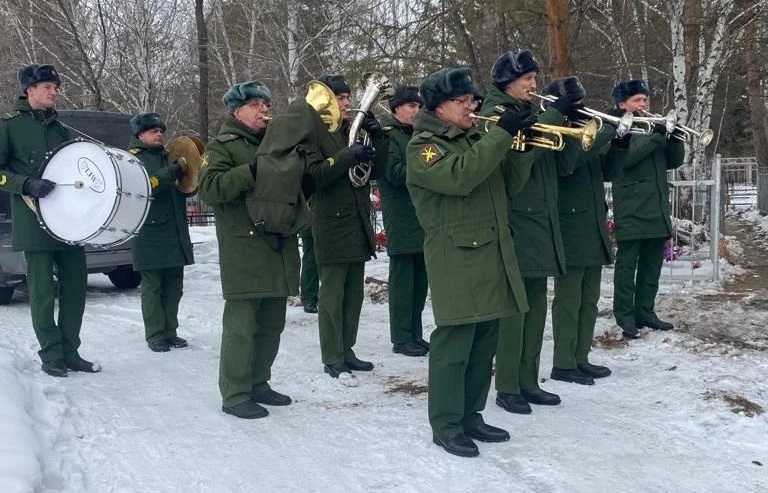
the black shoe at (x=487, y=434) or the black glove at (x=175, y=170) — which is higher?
the black glove at (x=175, y=170)

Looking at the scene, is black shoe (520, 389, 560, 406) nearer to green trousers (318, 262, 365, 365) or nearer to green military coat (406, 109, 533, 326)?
green military coat (406, 109, 533, 326)

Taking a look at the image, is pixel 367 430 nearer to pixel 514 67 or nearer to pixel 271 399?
pixel 271 399

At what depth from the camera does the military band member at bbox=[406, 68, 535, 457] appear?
3.96 m

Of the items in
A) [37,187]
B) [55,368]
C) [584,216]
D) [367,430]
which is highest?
A: [37,187]

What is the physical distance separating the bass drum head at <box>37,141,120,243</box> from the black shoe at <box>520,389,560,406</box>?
2.97 meters

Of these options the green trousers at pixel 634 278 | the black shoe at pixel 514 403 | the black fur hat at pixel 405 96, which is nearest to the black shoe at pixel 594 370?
the black shoe at pixel 514 403

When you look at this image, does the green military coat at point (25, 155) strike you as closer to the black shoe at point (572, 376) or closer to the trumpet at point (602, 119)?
the trumpet at point (602, 119)

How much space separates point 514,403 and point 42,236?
3380 millimetres

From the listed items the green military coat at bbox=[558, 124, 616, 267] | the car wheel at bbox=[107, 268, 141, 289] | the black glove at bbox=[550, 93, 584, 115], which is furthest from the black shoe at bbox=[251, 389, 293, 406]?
the car wheel at bbox=[107, 268, 141, 289]

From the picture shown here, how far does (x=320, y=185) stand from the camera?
527 centimetres

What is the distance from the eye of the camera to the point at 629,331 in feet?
21.9

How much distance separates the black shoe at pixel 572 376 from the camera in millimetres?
5379

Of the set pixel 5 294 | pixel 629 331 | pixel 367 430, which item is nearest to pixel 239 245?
pixel 367 430

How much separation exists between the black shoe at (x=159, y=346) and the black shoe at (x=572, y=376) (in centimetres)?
313
